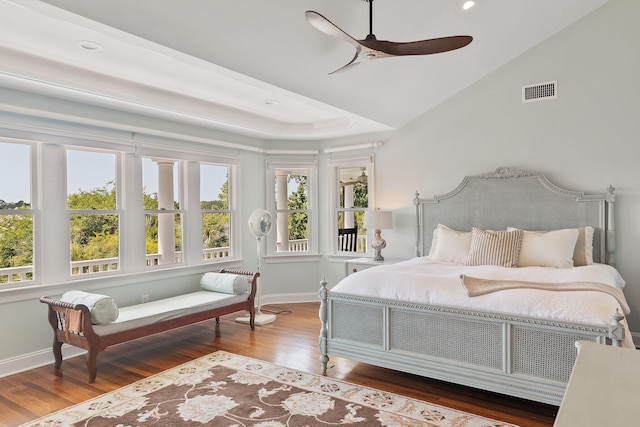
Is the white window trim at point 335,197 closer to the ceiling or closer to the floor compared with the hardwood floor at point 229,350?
closer to the ceiling

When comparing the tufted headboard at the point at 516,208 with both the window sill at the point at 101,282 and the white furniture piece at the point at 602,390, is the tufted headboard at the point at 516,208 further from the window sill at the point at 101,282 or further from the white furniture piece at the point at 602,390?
the white furniture piece at the point at 602,390

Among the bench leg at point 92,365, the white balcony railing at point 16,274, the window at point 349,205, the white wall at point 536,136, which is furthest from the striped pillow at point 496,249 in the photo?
the white balcony railing at point 16,274

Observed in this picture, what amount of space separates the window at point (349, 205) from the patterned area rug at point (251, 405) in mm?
2912

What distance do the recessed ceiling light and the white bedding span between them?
8.79 ft

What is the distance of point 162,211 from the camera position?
16.3ft

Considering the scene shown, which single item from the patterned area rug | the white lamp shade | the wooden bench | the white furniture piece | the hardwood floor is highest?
the white lamp shade

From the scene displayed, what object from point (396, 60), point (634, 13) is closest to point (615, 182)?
point (634, 13)

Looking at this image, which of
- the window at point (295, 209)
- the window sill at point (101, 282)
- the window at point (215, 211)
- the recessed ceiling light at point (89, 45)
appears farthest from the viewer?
the window at point (295, 209)

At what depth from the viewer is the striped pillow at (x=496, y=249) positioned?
13.4 feet

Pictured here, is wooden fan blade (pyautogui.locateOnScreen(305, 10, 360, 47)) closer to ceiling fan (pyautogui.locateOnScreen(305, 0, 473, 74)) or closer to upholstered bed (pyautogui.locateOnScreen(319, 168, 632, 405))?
ceiling fan (pyautogui.locateOnScreen(305, 0, 473, 74))

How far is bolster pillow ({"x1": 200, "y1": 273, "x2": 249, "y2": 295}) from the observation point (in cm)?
489

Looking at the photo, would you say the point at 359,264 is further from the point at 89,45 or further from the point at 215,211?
the point at 89,45

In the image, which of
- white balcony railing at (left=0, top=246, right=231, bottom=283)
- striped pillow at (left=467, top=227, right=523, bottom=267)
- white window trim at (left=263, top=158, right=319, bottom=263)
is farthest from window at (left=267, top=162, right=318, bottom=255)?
striped pillow at (left=467, top=227, right=523, bottom=267)

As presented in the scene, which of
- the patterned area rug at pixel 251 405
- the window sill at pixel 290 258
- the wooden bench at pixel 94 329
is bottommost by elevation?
the patterned area rug at pixel 251 405
